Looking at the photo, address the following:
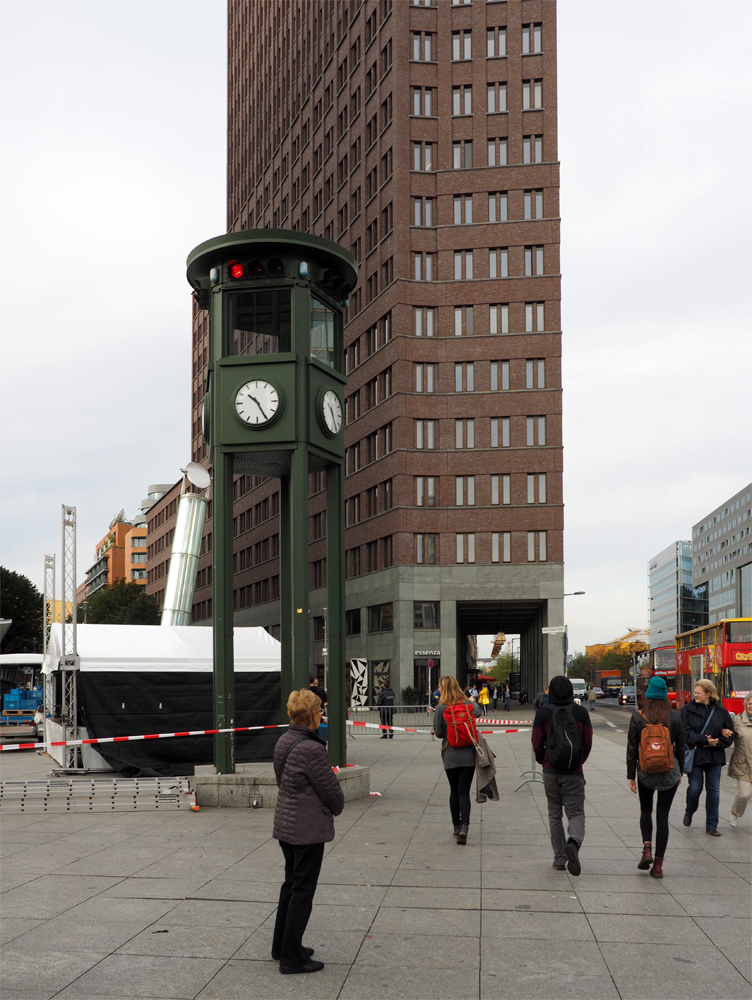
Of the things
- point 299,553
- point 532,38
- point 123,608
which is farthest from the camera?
point 123,608

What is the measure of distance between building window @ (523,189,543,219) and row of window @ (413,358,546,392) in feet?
28.3

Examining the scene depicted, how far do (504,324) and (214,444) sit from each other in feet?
146

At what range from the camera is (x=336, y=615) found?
1530cm

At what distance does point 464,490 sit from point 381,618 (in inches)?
359

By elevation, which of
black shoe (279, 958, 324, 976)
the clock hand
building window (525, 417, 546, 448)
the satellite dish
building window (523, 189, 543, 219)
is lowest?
black shoe (279, 958, 324, 976)

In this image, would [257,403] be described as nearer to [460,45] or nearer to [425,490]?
[425,490]

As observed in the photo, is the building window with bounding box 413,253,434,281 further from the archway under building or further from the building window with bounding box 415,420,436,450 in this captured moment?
the archway under building

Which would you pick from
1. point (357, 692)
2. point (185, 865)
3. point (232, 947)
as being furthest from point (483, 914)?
point (357, 692)

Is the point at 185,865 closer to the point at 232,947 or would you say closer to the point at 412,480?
the point at 232,947

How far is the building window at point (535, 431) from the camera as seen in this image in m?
55.7

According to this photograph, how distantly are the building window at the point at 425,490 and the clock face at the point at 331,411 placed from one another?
41329mm

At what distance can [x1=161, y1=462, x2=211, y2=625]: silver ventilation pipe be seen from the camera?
3341 centimetres

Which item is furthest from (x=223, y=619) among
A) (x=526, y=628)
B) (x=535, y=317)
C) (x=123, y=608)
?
(x=123, y=608)

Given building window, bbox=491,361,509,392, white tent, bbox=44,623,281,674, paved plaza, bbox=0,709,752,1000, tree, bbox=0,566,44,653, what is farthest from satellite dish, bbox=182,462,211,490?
tree, bbox=0,566,44,653
